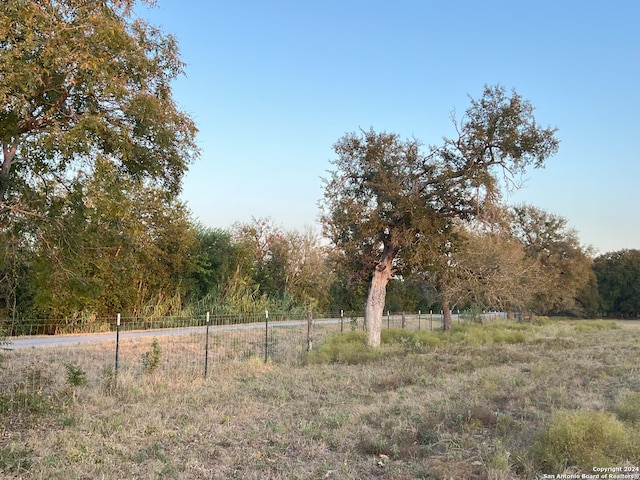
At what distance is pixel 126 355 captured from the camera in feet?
44.3

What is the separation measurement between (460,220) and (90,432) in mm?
13903

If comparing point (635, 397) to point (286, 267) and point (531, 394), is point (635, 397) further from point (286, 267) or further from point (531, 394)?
point (286, 267)

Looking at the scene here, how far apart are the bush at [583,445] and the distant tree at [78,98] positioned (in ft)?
21.3

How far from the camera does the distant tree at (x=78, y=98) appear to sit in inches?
236

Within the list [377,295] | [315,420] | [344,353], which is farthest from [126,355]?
[377,295]

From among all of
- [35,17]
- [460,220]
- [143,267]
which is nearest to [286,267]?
[143,267]

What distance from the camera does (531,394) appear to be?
28.6ft

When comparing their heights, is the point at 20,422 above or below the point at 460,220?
below

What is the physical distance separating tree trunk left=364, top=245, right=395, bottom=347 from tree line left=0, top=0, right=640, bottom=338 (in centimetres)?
5

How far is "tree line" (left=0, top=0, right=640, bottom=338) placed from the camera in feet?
21.1

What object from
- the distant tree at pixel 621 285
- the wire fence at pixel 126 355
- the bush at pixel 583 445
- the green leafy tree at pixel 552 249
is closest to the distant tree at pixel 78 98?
the wire fence at pixel 126 355

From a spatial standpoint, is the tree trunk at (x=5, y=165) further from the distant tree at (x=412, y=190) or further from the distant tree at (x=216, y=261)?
the distant tree at (x=216, y=261)

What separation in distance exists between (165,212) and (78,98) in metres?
20.8

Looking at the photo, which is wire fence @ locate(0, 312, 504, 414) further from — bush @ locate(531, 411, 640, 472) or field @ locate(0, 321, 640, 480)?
bush @ locate(531, 411, 640, 472)
